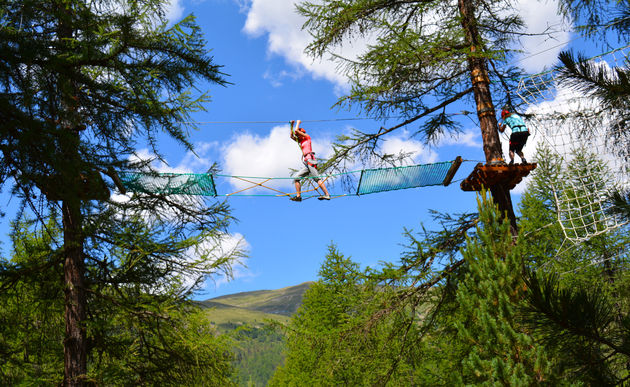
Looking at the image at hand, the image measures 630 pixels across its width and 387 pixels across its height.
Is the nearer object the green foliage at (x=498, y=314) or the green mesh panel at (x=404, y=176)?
the green foliage at (x=498, y=314)

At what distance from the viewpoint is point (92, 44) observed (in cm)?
466

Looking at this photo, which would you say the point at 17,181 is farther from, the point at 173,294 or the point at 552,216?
the point at 552,216

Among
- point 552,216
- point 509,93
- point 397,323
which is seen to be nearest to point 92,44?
point 397,323

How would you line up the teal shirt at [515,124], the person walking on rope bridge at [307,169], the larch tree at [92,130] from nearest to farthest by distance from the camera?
the larch tree at [92,130]
the teal shirt at [515,124]
the person walking on rope bridge at [307,169]

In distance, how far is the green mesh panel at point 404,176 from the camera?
6887 mm

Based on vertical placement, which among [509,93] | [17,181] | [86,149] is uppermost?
[509,93]

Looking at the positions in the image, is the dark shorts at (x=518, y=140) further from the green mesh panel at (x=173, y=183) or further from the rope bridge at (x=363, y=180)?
the green mesh panel at (x=173, y=183)

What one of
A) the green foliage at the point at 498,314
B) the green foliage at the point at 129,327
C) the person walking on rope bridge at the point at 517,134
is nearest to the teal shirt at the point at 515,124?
the person walking on rope bridge at the point at 517,134

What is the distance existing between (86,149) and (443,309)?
17.5 feet

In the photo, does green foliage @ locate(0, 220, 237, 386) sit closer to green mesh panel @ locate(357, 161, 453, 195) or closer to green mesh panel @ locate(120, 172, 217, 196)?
green mesh panel @ locate(120, 172, 217, 196)

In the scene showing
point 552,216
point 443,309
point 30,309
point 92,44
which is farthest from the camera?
point 552,216

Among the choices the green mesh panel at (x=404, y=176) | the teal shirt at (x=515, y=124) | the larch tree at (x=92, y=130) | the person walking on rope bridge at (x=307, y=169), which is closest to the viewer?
the larch tree at (x=92, y=130)

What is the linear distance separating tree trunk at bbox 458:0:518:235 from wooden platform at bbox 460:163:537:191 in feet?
0.61

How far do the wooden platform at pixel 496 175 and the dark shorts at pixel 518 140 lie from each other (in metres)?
0.47
